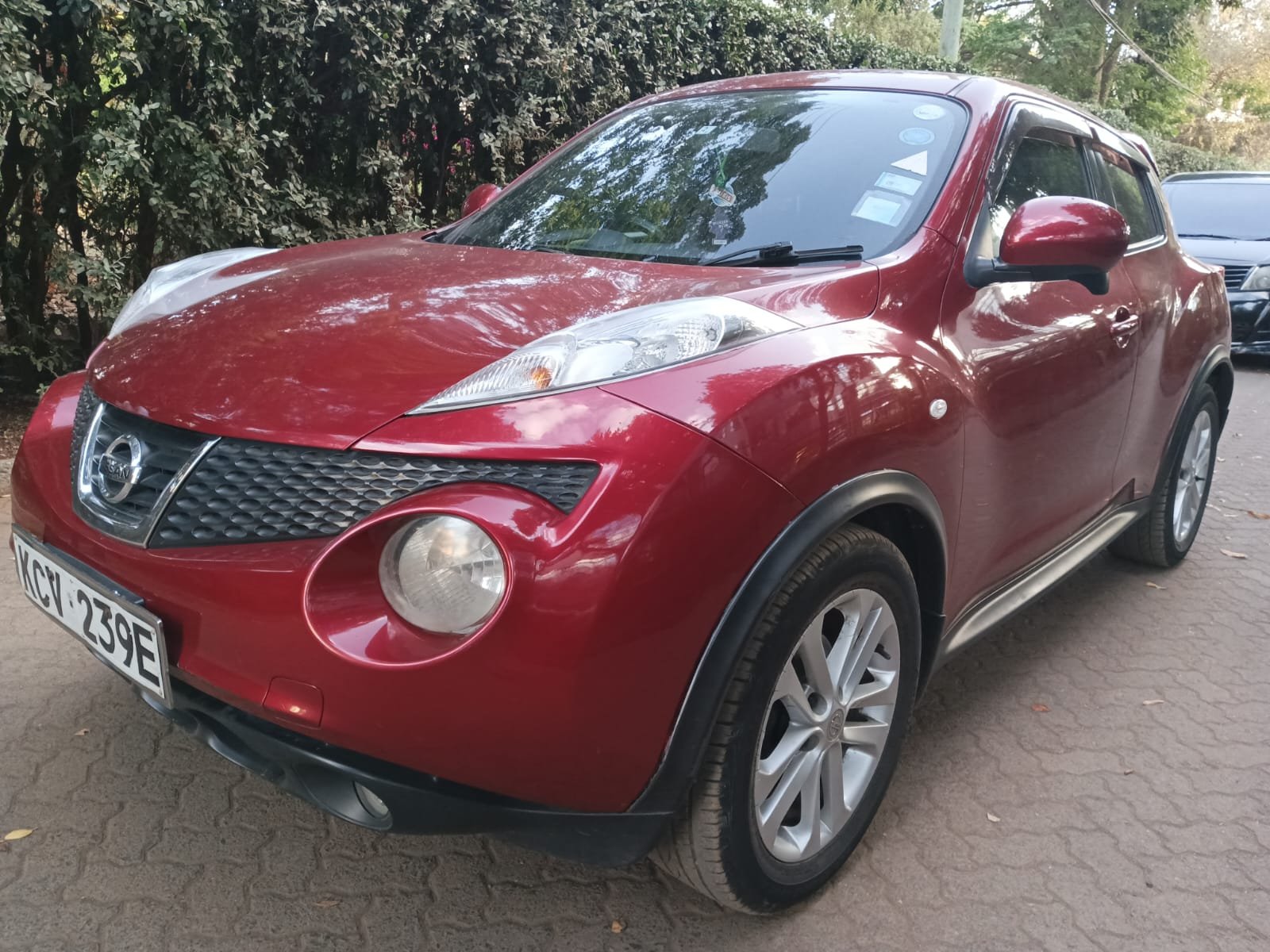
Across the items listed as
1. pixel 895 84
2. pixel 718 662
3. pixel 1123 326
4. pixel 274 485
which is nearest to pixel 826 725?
pixel 718 662

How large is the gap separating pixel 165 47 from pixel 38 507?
10.8ft

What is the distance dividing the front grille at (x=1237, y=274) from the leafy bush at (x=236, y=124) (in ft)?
19.5

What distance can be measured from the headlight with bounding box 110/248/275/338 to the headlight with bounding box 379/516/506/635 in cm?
→ 114

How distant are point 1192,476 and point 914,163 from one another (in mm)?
2358

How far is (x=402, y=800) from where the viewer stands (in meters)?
1.65

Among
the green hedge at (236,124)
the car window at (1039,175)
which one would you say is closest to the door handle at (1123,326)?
the car window at (1039,175)

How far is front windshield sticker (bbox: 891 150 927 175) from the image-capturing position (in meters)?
2.59

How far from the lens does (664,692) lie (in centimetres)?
167

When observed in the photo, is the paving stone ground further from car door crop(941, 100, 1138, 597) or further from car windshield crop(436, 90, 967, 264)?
car windshield crop(436, 90, 967, 264)

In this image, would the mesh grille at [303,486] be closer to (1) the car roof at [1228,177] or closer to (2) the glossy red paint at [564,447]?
(2) the glossy red paint at [564,447]

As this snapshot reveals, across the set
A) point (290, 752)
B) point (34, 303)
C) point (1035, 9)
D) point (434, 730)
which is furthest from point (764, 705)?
point (1035, 9)

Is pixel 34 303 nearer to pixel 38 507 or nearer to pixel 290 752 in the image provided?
pixel 38 507

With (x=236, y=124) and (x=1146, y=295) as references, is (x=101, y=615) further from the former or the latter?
(x=236, y=124)

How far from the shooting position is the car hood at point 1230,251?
29.8 feet
